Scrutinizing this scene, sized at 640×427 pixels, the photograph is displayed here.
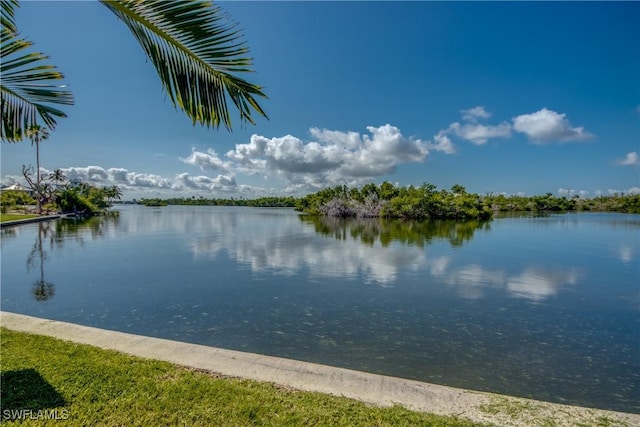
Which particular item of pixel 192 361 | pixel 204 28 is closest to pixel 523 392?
pixel 192 361

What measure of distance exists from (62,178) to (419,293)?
67.8 m

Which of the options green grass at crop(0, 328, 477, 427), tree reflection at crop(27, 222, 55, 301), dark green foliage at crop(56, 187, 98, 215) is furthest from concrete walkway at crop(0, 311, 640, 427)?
dark green foliage at crop(56, 187, 98, 215)

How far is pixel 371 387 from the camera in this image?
3.62 metres

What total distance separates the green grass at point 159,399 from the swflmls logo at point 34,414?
18mm

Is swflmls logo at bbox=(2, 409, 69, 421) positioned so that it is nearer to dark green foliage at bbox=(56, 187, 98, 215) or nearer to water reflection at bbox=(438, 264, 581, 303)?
water reflection at bbox=(438, 264, 581, 303)

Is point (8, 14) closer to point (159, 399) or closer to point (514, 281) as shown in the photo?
point (159, 399)

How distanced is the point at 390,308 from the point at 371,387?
4006mm

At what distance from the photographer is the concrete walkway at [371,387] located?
10.4ft

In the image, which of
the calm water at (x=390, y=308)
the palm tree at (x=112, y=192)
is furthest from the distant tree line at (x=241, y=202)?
the calm water at (x=390, y=308)

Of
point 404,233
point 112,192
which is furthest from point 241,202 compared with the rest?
point 404,233

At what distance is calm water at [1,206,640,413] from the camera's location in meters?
4.95

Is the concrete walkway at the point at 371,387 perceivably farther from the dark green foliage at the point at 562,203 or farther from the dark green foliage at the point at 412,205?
the dark green foliage at the point at 562,203

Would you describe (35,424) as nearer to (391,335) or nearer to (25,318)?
(25,318)

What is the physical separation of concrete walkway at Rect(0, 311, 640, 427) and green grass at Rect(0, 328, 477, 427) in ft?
0.69
